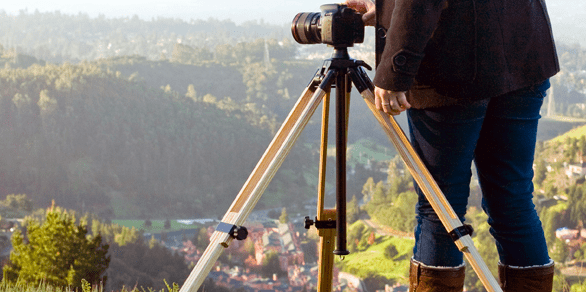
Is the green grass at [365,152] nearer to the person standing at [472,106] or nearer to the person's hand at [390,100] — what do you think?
the person standing at [472,106]

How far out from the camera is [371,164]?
134 ft

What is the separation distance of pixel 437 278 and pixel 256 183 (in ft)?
1.61

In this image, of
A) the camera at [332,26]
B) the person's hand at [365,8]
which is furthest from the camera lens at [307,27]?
the person's hand at [365,8]

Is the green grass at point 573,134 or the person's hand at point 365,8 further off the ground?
the green grass at point 573,134

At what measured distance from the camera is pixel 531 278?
4.00 ft

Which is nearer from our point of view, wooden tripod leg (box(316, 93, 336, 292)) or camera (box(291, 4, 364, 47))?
camera (box(291, 4, 364, 47))

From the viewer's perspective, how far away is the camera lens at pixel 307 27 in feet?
4.25

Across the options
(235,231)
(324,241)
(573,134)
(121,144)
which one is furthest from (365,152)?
(235,231)

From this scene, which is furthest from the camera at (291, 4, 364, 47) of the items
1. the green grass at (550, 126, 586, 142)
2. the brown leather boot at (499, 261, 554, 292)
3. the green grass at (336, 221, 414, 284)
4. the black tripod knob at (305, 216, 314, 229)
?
the green grass at (550, 126, 586, 142)

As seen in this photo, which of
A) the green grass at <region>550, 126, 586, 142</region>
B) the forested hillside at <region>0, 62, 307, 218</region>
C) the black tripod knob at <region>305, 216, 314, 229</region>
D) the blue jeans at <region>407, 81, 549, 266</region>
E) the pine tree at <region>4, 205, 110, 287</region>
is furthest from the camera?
the forested hillside at <region>0, 62, 307, 218</region>

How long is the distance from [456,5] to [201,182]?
47.4 meters

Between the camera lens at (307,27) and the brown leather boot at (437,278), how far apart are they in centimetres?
62

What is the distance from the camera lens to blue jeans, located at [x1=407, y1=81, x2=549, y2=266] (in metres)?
1.15

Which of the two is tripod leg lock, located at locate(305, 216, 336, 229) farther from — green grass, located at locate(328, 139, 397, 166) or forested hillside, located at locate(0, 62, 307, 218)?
forested hillside, located at locate(0, 62, 307, 218)
